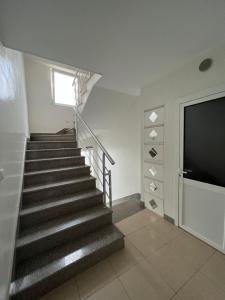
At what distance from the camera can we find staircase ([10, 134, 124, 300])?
1.27 m

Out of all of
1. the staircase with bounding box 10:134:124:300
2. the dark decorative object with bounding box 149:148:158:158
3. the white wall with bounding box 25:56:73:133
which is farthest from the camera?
the white wall with bounding box 25:56:73:133

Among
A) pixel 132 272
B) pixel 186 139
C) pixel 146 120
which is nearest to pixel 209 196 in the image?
pixel 186 139

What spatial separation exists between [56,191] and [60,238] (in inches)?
25.1

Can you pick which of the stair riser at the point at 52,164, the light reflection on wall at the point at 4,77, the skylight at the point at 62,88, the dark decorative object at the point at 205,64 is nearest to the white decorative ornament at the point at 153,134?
the dark decorative object at the point at 205,64

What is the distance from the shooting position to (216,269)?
142cm

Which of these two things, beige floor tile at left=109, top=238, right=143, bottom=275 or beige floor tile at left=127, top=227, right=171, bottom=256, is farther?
beige floor tile at left=127, top=227, right=171, bottom=256

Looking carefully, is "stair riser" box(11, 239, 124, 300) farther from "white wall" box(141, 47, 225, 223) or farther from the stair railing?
"white wall" box(141, 47, 225, 223)

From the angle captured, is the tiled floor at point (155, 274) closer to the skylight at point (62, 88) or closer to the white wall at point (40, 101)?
the white wall at point (40, 101)

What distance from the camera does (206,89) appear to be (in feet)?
5.34

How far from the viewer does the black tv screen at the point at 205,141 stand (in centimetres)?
157

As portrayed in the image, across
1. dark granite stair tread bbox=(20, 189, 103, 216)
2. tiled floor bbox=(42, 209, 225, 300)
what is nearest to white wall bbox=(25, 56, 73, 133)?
dark granite stair tread bbox=(20, 189, 103, 216)

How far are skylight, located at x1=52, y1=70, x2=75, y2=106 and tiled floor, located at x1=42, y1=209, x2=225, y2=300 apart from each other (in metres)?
4.15

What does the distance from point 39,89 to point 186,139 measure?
13.5 ft

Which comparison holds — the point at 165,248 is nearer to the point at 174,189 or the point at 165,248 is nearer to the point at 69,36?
the point at 174,189
